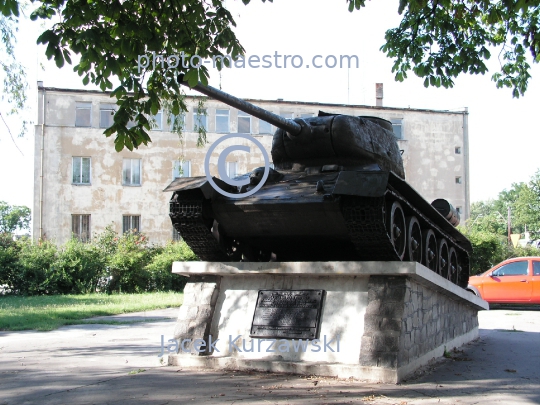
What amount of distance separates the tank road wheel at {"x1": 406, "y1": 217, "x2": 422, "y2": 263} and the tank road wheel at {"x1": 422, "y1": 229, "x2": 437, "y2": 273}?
266 millimetres

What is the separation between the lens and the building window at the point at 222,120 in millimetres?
30609

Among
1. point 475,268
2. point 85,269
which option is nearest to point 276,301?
point 85,269

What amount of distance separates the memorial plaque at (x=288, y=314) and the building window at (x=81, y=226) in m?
24.2

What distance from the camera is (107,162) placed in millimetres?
30672

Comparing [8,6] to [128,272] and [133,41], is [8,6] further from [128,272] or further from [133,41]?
[128,272]

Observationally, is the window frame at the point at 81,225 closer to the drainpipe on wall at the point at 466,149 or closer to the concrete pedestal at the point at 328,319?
the drainpipe on wall at the point at 466,149

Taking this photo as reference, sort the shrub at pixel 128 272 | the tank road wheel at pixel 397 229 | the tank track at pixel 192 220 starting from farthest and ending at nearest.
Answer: the shrub at pixel 128 272 → the tank track at pixel 192 220 → the tank road wheel at pixel 397 229

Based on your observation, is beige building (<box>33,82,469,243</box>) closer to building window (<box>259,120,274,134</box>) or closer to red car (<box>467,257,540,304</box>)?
building window (<box>259,120,274,134</box>)

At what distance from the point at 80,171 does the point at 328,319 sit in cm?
2526

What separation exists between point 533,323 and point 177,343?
913 centimetres

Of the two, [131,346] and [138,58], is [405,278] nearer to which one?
[138,58]

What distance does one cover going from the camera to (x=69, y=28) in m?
6.93

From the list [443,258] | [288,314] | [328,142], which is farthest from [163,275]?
[288,314]

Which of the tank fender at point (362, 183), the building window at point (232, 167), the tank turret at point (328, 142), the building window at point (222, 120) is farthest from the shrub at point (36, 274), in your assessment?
the tank fender at point (362, 183)
